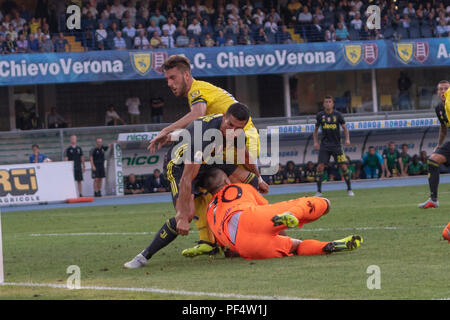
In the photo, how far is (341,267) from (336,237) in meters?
2.81

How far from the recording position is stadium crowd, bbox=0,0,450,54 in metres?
30.5

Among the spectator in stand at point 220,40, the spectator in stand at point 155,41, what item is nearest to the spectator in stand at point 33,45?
the spectator in stand at point 155,41

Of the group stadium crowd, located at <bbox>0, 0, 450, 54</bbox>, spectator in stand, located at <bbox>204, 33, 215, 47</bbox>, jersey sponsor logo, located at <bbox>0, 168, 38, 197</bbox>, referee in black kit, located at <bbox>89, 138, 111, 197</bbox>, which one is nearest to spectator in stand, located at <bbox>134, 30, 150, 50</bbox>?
stadium crowd, located at <bbox>0, 0, 450, 54</bbox>

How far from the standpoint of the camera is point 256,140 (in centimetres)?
934

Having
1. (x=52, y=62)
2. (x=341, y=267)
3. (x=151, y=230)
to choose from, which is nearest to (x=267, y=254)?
(x=341, y=267)

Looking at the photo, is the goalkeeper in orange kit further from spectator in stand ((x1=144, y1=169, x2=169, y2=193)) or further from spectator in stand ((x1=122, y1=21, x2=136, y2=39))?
spectator in stand ((x1=122, y1=21, x2=136, y2=39))

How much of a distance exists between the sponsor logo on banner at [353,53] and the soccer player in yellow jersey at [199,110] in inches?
912

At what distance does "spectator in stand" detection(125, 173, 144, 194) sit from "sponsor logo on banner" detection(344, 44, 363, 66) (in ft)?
34.1

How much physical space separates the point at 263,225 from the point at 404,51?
26.5m

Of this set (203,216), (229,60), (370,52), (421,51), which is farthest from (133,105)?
(203,216)

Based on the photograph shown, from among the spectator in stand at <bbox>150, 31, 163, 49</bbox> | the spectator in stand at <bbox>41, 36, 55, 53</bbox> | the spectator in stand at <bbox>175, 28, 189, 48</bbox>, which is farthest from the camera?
the spectator in stand at <bbox>175, 28, 189, 48</bbox>

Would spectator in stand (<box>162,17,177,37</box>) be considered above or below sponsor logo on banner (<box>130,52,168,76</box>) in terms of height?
above

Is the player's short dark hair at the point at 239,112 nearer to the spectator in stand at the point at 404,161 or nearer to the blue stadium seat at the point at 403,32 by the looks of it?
the spectator in stand at the point at 404,161

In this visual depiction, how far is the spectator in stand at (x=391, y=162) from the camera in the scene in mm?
27859
